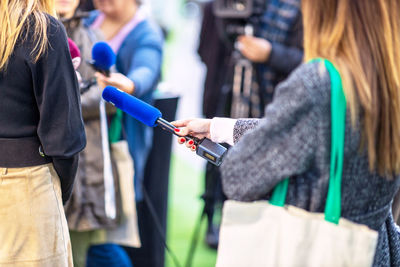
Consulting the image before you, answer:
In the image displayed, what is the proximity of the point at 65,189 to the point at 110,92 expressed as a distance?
314mm

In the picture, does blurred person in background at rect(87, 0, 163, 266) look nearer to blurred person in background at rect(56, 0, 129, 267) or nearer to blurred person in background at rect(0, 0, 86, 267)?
blurred person in background at rect(56, 0, 129, 267)

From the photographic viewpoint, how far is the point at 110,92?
A: 159cm

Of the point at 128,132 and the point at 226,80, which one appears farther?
the point at 226,80

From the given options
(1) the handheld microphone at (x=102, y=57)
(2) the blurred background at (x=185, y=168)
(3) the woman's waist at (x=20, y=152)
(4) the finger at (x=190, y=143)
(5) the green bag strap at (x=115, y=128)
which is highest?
(1) the handheld microphone at (x=102, y=57)

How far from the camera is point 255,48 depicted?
2713 mm

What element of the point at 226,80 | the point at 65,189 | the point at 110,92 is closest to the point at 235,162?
the point at 110,92

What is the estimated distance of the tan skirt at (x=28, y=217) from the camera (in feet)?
4.93

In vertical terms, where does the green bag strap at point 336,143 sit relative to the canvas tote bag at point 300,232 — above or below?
above

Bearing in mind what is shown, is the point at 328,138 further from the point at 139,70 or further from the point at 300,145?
the point at 139,70

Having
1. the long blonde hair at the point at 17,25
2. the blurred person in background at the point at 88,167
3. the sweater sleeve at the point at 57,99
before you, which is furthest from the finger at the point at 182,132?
the blurred person in background at the point at 88,167

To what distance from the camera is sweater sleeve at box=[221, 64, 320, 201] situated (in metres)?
1.13

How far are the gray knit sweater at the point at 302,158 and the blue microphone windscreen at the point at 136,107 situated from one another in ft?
1.24

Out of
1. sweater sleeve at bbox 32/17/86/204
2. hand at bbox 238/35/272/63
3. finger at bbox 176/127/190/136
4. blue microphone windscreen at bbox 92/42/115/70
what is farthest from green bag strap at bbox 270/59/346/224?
hand at bbox 238/35/272/63

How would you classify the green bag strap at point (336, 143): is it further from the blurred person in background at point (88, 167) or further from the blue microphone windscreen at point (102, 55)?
the blurred person in background at point (88, 167)
